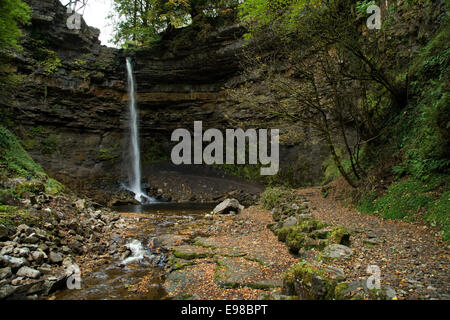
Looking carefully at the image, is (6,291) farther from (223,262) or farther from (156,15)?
(156,15)

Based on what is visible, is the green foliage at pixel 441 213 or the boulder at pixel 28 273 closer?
the boulder at pixel 28 273

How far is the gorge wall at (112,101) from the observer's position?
752 inches

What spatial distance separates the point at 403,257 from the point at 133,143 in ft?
77.4

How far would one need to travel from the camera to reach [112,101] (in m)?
22.6

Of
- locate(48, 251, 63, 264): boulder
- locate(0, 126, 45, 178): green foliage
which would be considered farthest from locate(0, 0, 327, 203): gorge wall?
locate(48, 251, 63, 264): boulder

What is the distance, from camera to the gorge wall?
19094 millimetres

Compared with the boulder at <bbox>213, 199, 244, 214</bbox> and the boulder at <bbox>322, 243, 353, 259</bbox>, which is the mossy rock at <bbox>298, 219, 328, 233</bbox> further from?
the boulder at <bbox>213, 199, 244, 214</bbox>

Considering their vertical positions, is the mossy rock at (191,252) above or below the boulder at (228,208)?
below

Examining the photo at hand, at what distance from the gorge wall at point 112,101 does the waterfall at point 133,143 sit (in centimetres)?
54

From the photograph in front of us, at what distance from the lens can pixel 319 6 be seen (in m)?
7.10

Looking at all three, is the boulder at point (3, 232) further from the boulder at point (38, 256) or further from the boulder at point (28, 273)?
the boulder at point (28, 273)

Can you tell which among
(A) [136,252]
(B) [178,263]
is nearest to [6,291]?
(B) [178,263]

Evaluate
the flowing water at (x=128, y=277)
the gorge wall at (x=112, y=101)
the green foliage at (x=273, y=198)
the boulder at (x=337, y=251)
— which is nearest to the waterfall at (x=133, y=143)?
the gorge wall at (x=112, y=101)
